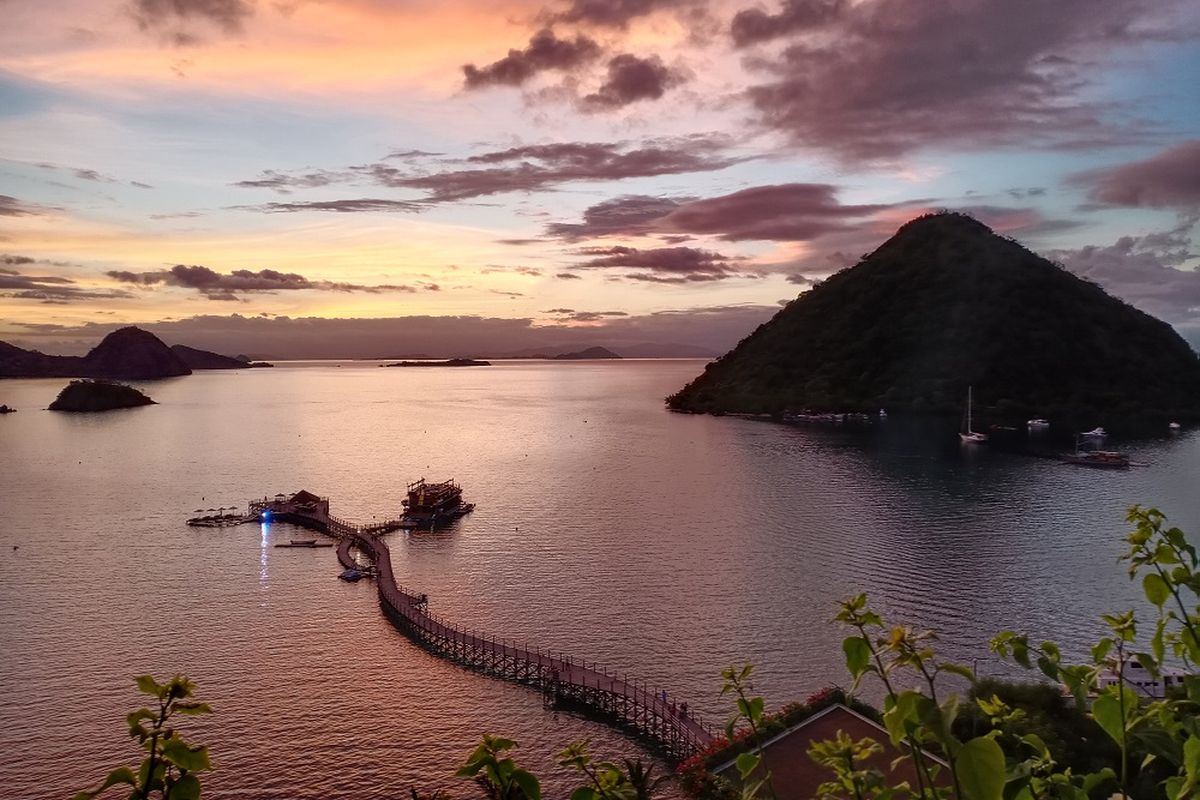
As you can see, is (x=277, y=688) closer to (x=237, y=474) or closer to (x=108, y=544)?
(x=108, y=544)

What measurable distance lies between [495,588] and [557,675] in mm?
22066

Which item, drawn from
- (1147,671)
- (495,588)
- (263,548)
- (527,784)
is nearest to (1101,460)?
(495,588)

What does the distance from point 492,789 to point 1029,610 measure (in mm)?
71074

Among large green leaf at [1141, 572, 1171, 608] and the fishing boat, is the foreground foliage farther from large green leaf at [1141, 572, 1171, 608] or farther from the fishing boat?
the fishing boat

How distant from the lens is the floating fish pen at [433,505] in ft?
323

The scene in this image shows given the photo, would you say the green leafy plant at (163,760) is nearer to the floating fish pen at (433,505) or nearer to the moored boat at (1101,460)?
the floating fish pen at (433,505)

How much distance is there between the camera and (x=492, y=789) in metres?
4.99

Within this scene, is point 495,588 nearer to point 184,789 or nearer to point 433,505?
point 433,505

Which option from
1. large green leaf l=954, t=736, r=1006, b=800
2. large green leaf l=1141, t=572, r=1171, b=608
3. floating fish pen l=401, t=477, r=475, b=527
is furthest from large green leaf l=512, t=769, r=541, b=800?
floating fish pen l=401, t=477, r=475, b=527

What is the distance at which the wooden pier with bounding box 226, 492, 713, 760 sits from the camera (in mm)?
45188

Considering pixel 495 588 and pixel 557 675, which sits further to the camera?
pixel 495 588

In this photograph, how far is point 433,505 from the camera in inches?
3915

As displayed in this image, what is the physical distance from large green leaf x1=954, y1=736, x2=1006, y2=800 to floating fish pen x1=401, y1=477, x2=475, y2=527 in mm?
97981

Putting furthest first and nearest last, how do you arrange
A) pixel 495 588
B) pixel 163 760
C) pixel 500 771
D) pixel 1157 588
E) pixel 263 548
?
pixel 263 548 → pixel 495 588 → pixel 1157 588 → pixel 163 760 → pixel 500 771
